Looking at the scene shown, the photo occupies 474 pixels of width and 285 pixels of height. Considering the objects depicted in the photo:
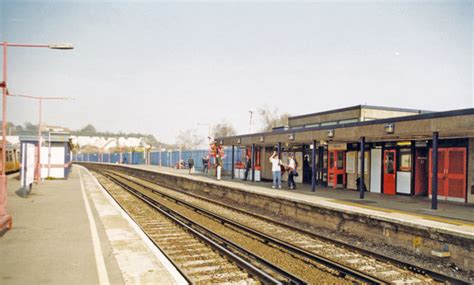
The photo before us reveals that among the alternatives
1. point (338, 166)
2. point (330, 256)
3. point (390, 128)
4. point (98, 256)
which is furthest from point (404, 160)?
point (98, 256)

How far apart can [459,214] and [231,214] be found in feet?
24.1

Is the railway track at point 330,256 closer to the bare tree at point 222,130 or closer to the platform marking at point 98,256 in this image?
the platform marking at point 98,256

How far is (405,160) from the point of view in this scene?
1576 centimetres

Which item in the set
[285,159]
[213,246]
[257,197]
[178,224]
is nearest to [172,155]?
[285,159]

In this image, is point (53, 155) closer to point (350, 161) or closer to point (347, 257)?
point (350, 161)

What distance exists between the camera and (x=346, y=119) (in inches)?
881

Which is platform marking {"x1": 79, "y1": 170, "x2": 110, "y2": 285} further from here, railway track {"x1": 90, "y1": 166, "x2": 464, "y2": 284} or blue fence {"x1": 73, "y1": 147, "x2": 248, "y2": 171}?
blue fence {"x1": 73, "y1": 147, "x2": 248, "y2": 171}

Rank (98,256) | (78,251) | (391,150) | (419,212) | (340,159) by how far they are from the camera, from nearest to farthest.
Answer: (98,256), (78,251), (419,212), (391,150), (340,159)

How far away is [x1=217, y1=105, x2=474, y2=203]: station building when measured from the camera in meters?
11.9

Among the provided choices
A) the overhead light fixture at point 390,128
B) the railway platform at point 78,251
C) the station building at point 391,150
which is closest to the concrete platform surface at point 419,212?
the station building at point 391,150

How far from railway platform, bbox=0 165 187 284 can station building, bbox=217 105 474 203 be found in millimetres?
8192

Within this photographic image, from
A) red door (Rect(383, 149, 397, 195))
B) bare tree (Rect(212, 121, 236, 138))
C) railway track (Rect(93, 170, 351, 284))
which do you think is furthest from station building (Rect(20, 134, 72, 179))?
bare tree (Rect(212, 121, 236, 138))

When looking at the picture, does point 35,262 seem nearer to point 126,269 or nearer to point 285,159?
point 126,269

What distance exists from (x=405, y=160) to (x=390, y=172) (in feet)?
3.21
